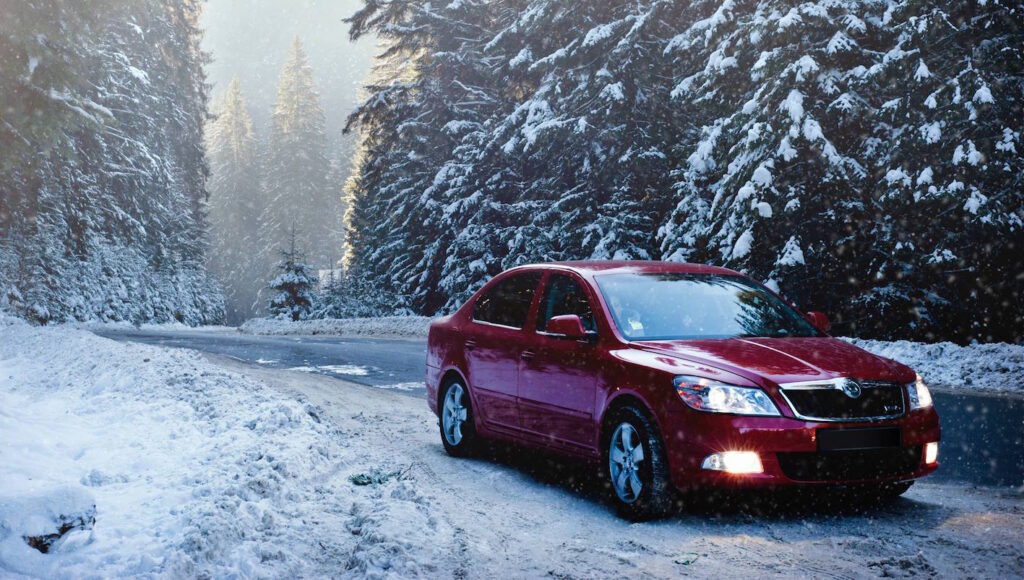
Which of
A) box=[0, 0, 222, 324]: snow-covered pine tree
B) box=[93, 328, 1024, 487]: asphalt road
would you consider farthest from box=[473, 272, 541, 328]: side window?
box=[0, 0, 222, 324]: snow-covered pine tree

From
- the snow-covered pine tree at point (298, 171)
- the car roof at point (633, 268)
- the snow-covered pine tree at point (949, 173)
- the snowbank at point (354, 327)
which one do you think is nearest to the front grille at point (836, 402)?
the car roof at point (633, 268)

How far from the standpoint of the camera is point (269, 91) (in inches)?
6698

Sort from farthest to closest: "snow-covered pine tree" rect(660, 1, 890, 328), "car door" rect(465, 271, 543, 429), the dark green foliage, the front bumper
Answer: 1. "snow-covered pine tree" rect(660, 1, 890, 328)
2. the dark green foliage
3. "car door" rect(465, 271, 543, 429)
4. the front bumper

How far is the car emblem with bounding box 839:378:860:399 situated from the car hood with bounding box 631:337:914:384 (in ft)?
0.17

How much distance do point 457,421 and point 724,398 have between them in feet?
10.7

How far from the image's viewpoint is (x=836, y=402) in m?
5.31

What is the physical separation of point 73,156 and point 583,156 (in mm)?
13010

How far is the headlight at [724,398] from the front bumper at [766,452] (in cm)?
5

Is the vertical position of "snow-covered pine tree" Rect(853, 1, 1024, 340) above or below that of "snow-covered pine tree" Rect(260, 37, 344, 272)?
below

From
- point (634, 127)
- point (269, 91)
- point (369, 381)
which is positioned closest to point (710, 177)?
point (634, 127)

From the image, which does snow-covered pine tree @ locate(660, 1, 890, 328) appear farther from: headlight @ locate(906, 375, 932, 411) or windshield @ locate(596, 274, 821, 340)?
headlight @ locate(906, 375, 932, 411)

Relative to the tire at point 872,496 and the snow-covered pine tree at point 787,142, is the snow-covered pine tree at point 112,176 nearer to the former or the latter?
the snow-covered pine tree at point 787,142

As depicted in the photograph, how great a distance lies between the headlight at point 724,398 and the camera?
17.2 feet

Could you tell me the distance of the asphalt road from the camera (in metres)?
7.39
